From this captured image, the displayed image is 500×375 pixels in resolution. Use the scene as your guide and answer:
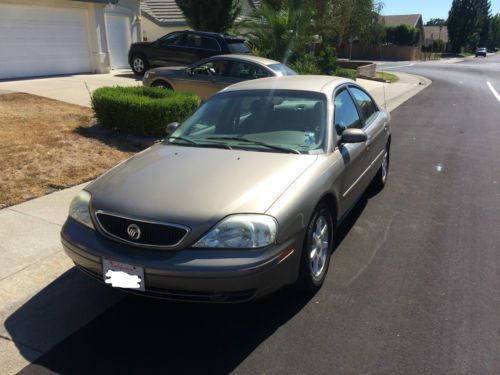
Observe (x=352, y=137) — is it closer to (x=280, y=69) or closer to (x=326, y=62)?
(x=280, y=69)

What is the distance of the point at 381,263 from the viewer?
13.7 ft

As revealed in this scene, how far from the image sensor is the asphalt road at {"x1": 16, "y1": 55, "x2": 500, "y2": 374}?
2.88m

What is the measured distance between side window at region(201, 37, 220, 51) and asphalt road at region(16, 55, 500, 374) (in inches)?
440

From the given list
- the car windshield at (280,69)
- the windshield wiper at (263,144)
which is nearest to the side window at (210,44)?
the car windshield at (280,69)

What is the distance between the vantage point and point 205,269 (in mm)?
2818

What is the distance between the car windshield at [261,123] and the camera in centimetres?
400

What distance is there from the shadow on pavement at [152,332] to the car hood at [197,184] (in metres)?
0.79

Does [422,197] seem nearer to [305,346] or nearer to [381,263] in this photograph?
[381,263]

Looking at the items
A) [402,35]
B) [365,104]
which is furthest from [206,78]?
[402,35]

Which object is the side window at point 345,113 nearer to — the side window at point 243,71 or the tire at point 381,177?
the tire at point 381,177

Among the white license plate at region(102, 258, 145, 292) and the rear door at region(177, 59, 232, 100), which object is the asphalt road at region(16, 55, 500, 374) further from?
the rear door at region(177, 59, 232, 100)

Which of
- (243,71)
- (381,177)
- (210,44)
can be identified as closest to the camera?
(381,177)

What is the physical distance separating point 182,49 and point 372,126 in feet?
37.5

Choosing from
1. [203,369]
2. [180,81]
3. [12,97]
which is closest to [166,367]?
[203,369]
